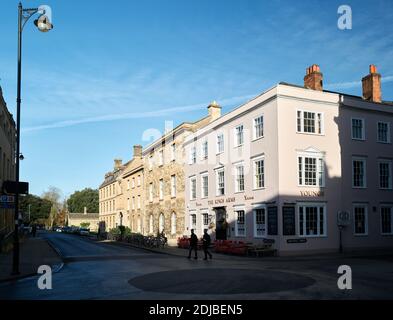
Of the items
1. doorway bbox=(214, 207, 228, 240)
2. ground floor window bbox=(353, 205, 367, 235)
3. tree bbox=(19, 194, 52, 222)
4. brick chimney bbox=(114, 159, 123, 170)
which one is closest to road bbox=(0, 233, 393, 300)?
ground floor window bbox=(353, 205, 367, 235)

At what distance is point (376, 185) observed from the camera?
3019 centimetres

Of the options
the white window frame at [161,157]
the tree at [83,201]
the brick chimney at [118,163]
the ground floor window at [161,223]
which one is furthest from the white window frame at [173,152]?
the tree at [83,201]

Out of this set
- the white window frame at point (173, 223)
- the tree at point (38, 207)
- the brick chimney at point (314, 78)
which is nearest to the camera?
the brick chimney at point (314, 78)

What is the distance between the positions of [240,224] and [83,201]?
111m

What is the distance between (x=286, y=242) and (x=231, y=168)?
7.77 meters

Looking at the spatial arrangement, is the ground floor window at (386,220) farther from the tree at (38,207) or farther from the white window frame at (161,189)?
the tree at (38,207)

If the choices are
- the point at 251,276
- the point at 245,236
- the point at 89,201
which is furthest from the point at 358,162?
the point at 89,201

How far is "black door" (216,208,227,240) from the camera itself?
32219 mm

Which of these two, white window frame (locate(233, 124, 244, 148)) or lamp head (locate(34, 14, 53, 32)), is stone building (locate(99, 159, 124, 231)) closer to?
white window frame (locate(233, 124, 244, 148))

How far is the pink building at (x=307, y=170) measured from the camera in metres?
26.8

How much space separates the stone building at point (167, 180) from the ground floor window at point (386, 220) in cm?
1674

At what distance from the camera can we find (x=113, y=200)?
68.3 metres

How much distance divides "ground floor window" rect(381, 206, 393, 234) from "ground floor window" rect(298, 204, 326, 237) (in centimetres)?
541
